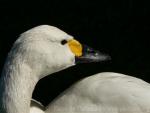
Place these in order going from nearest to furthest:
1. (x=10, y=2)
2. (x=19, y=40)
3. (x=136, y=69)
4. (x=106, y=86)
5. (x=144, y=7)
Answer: (x=19, y=40), (x=106, y=86), (x=136, y=69), (x=144, y=7), (x=10, y=2)

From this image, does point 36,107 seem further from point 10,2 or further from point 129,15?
point 10,2

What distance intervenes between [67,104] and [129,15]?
3.35 m

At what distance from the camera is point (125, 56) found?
7.27 m

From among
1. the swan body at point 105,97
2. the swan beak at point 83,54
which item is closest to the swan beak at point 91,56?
the swan beak at point 83,54

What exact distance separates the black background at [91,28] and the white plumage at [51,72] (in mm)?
1980

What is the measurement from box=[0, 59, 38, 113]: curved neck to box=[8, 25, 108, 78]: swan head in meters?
0.05

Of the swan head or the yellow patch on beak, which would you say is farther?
the yellow patch on beak

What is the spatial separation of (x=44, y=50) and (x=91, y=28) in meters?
3.43

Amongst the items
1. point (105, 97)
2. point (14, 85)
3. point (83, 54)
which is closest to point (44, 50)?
point (14, 85)

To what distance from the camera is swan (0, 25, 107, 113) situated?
434cm

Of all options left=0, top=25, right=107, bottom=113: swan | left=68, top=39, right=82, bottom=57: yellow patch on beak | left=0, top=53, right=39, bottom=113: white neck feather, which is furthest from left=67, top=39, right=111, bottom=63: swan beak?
left=0, top=53, right=39, bottom=113: white neck feather

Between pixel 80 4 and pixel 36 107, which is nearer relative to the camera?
pixel 36 107

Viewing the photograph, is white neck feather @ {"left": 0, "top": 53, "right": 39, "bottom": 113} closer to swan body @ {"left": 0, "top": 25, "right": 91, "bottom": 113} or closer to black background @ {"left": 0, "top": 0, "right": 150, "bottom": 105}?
swan body @ {"left": 0, "top": 25, "right": 91, "bottom": 113}

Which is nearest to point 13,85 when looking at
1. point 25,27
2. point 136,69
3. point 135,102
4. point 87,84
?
point 87,84
